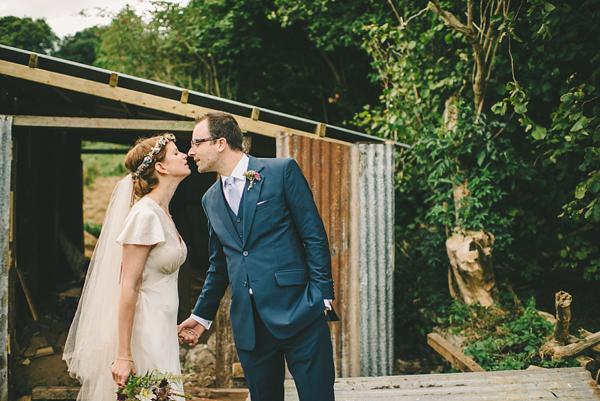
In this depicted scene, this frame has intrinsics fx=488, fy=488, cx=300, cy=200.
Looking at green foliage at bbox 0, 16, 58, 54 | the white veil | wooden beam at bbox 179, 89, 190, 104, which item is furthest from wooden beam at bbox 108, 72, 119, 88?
green foliage at bbox 0, 16, 58, 54

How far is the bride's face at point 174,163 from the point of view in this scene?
10.2 feet

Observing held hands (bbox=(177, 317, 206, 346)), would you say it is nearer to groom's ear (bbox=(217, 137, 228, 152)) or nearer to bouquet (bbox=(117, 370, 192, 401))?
bouquet (bbox=(117, 370, 192, 401))

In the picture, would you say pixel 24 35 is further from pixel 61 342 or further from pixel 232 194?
pixel 232 194

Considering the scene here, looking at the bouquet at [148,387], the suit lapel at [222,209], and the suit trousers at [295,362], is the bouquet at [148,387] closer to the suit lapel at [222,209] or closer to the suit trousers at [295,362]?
the suit trousers at [295,362]

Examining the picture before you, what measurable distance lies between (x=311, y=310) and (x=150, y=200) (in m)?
1.20

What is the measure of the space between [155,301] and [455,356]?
385 centimetres

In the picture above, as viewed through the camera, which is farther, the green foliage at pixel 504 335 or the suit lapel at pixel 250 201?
the green foliage at pixel 504 335

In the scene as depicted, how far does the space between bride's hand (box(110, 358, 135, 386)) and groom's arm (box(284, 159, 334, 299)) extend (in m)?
1.13

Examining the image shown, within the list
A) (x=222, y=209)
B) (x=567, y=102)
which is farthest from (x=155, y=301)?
(x=567, y=102)

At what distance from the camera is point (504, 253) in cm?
758

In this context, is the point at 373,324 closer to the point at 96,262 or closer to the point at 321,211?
the point at 321,211

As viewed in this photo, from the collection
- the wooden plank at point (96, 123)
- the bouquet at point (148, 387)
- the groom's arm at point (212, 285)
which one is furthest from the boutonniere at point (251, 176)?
the wooden plank at point (96, 123)

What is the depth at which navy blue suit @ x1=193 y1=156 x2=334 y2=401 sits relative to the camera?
2.70 metres

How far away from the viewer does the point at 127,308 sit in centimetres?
275
